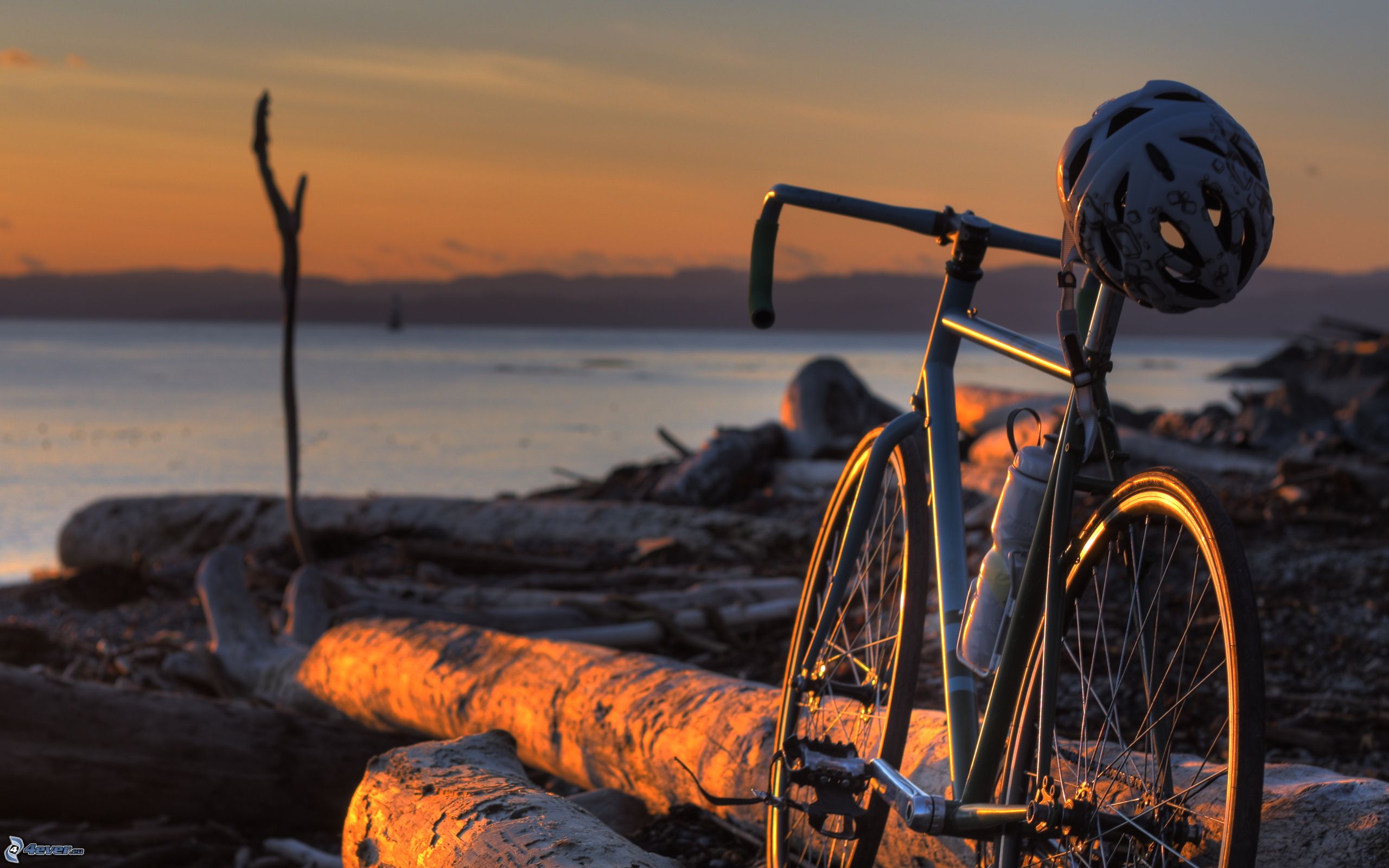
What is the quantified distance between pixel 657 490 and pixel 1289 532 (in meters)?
6.55

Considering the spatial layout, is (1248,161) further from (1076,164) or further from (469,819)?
(469,819)

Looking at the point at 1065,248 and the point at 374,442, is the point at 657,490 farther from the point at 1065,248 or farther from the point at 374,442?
the point at 374,442

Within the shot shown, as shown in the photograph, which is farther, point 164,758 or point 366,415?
point 366,415

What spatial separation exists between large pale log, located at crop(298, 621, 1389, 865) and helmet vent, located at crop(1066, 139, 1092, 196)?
137 centimetres

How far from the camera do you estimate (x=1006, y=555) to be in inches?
94.7

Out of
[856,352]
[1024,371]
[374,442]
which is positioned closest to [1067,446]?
[374,442]

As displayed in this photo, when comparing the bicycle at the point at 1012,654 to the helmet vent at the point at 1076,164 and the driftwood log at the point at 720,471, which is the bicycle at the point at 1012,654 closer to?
the helmet vent at the point at 1076,164

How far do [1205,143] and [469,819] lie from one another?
2.19 meters

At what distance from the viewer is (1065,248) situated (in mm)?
2314

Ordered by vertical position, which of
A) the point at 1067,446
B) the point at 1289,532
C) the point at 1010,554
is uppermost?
the point at 1067,446

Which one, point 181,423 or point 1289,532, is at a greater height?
point 1289,532

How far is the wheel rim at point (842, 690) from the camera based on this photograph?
9.98ft

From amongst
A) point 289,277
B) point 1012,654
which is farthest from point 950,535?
point 289,277

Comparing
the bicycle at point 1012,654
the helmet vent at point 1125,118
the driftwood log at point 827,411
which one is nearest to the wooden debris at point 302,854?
the bicycle at point 1012,654
